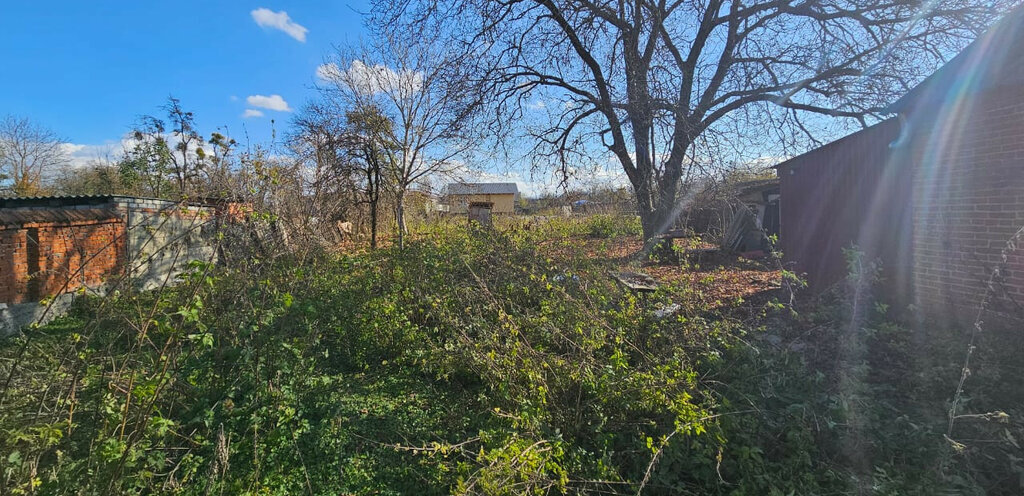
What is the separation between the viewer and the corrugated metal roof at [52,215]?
5645 mm

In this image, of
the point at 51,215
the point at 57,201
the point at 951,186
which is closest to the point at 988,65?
the point at 951,186

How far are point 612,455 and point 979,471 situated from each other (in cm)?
198

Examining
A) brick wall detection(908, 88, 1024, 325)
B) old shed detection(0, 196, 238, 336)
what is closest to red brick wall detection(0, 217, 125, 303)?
old shed detection(0, 196, 238, 336)

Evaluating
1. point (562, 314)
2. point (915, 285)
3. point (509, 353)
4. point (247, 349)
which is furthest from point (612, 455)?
point (915, 285)

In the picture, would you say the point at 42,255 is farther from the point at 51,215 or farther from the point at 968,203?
the point at 968,203

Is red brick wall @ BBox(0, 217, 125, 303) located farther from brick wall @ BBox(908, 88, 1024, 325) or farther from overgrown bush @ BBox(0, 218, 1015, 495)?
brick wall @ BBox(908, 88, 1024, 325)

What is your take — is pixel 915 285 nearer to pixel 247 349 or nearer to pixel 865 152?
pixel 865 152

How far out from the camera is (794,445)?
2.48 metres

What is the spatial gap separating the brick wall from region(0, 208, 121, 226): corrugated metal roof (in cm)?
1155

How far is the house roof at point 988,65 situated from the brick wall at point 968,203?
5.8 inches

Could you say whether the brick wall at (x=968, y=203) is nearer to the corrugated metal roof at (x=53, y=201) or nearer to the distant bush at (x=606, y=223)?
the distant bush at (x=606, y=223)

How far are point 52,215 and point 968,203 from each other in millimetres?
11971

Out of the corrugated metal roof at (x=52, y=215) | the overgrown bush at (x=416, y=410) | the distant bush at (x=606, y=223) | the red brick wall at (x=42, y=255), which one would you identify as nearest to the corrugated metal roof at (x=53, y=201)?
the corrugated metal roof at (x=52, y=215)

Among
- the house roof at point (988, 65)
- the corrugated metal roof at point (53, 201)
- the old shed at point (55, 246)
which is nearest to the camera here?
the house roof at point (988, 65)
